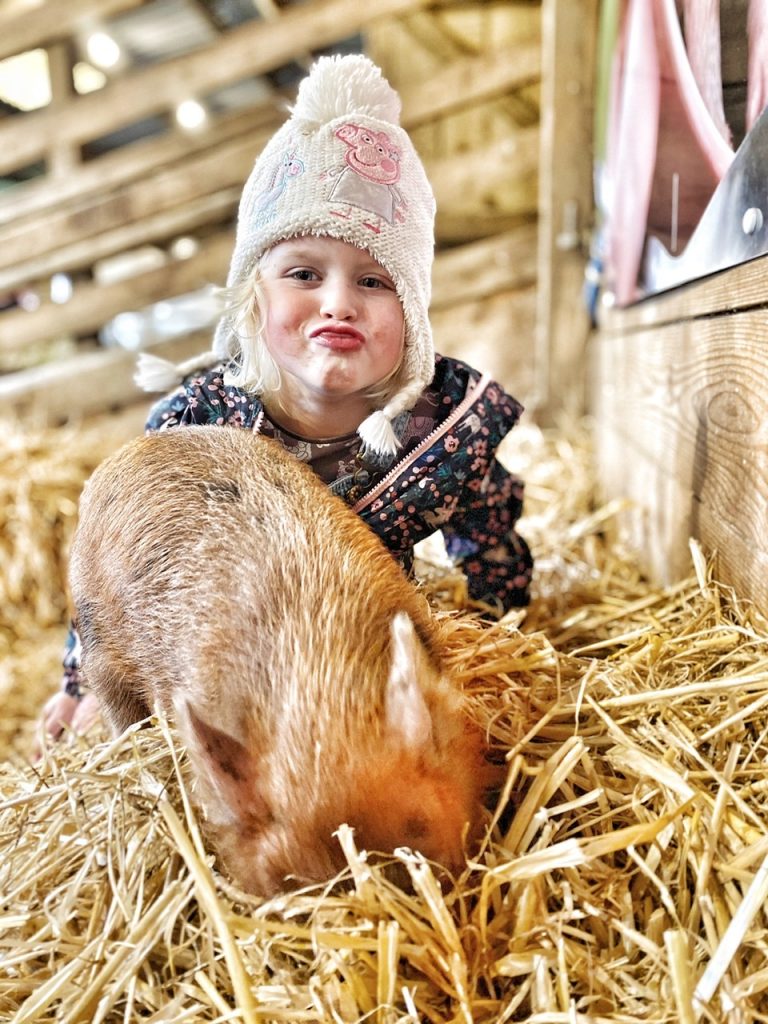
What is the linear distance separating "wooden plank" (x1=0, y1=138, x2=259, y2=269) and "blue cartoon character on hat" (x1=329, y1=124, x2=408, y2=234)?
3.80 meters

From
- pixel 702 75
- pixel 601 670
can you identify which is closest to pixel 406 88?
pixel 702 75

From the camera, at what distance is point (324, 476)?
1.86 metres

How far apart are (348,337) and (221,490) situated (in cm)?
41

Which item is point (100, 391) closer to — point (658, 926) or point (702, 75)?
point (702, 75)

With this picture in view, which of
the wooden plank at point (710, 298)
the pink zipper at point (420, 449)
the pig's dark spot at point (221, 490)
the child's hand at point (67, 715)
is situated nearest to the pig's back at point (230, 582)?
the pig's dark spot at point (221, 490)

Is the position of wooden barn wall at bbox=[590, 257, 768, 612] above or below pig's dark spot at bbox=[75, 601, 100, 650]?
above

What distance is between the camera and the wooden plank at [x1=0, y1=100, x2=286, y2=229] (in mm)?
5180

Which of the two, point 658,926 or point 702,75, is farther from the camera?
point 702,75

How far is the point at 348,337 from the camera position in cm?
167

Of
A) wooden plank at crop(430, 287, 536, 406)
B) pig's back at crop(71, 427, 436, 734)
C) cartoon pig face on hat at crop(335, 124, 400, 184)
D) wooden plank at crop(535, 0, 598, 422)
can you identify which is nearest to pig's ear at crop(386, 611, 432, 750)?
pig's back at crop(71, 427, 436, 734)

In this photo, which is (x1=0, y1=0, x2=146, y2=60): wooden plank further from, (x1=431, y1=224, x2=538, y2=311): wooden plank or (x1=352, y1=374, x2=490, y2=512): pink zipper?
(x1=352, y1=374, x2=490, y2=512): pink zipper

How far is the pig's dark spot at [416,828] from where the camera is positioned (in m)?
1.15

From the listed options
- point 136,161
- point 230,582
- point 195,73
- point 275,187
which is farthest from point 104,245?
point 230,582

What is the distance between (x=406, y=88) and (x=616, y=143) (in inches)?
85.7
